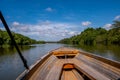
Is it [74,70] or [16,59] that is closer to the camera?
[74,70]

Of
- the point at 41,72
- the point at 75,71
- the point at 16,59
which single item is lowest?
the point at 16,59

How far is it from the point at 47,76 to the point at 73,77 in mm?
2136

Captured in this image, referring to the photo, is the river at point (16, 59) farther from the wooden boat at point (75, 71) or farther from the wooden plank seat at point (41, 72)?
the wooden plank seat at point (41, 72)

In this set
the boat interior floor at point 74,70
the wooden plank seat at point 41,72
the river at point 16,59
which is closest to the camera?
the wooden plank seat at point 41,72

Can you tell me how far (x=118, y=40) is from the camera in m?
71.6

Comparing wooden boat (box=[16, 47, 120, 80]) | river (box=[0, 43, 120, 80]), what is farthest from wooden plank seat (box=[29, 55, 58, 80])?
river (box=[0, 43, 120, 80])

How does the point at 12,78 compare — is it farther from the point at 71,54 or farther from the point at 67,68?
the point at 67,68

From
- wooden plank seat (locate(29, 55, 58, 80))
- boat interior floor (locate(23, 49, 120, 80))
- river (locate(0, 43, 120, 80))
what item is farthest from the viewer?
river (locate(0, 43, 120, 80))

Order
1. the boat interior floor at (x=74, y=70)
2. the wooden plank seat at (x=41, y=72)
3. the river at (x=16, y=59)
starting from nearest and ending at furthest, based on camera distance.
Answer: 1. the wooden plank seat at (x=41, y=72)
2. the boat interior floor at (x=74, y=70)
3. the river at (x=16, y=59)

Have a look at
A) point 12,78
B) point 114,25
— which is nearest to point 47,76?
point 12,78

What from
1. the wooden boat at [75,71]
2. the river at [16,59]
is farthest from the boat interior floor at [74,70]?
the river at [16,59]

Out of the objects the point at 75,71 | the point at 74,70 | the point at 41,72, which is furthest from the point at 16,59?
the point at 41,72

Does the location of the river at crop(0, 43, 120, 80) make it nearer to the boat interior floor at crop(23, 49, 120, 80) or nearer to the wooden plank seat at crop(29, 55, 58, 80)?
the boat interior floor at crop(23, 49, 120, 80)

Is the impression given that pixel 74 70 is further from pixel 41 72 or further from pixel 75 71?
pixel 41 72
